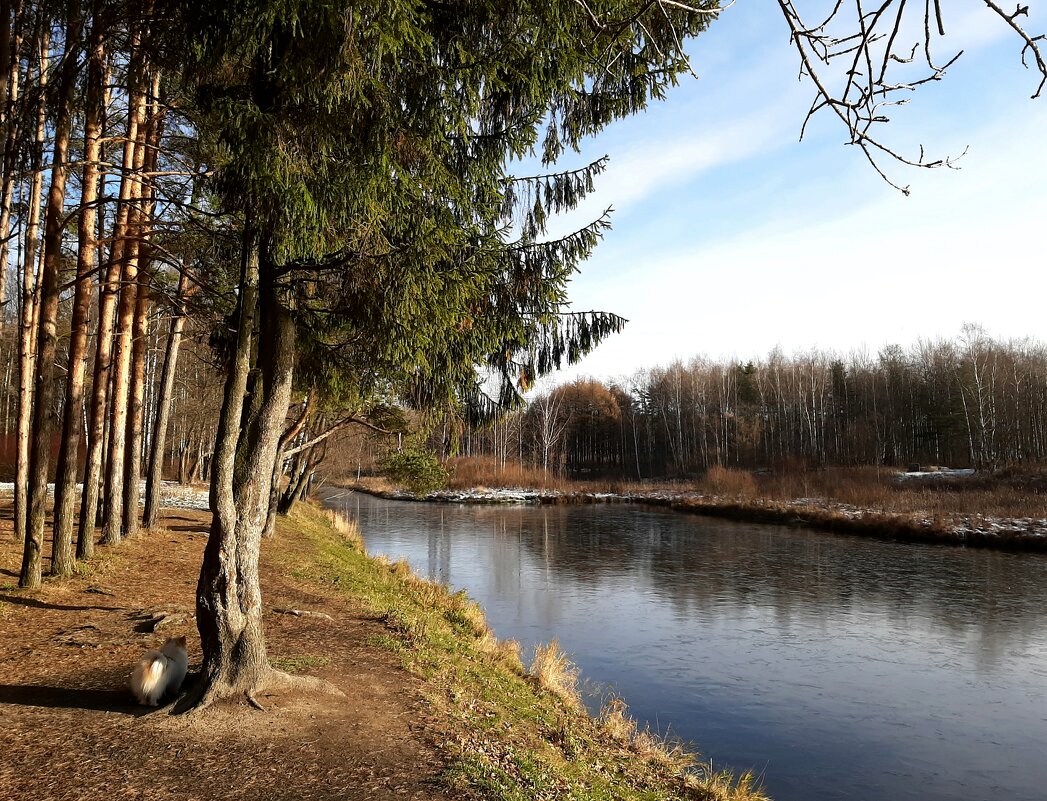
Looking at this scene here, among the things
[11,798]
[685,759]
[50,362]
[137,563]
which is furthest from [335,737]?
[137,563]

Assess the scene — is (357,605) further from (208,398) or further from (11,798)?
(208,398)

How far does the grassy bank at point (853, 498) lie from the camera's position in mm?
21719

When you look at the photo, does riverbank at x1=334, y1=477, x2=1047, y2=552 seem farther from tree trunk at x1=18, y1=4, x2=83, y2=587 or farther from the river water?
tree trunk at x1=18, y1=4, x2=83, y2=587

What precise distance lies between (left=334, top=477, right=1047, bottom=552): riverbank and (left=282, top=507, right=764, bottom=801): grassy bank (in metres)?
17.2

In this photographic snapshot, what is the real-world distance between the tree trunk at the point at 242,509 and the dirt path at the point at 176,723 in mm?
280

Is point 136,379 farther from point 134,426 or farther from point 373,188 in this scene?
point 373,188

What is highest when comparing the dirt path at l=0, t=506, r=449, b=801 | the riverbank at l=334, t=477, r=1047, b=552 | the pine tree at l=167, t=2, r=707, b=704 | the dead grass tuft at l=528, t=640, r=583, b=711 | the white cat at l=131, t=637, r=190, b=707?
the pine tree at l=167, t=2, r=707, b=704

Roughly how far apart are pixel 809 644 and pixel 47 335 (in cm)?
1189

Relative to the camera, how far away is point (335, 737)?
4746mm

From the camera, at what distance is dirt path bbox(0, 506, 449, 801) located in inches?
157

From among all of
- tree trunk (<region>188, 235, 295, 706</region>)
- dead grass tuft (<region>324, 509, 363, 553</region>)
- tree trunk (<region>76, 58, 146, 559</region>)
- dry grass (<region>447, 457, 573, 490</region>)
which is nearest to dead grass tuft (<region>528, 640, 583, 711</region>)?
tree trunk (<region>188, 235, 295, 706</region>)

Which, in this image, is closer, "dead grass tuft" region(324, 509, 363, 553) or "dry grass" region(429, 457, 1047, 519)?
"dead grass tuft" region(324, 509, 363, 553)

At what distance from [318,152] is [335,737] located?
428 centimetres

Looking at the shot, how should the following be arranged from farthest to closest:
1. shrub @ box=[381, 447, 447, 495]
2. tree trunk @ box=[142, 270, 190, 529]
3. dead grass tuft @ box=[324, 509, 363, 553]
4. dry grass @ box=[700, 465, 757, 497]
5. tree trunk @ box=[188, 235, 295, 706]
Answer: dry grass @ box=[700, 465, 757, 497], dead grass tuft @ box=[324, 509, 363, 553], shrub @ box=[381, 447, 447, 495], tree trunk @ box=[142, 270, 190, 529], tree trunk @ box=[188, 235, 295, 706]
